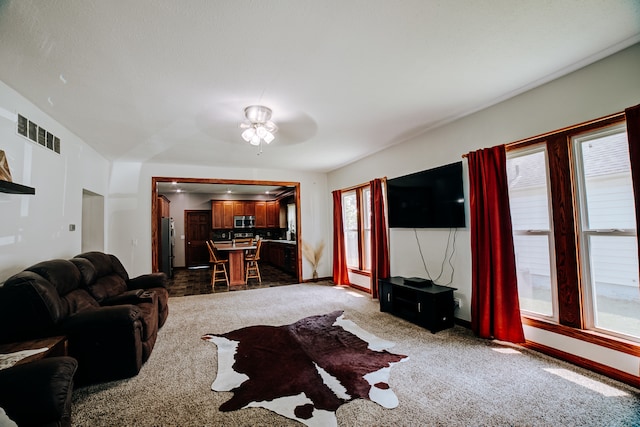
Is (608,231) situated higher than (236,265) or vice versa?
(608,231)

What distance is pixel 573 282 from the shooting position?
2537 millimetres

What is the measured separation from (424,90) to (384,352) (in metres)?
2.78

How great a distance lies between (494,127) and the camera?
10.4ft

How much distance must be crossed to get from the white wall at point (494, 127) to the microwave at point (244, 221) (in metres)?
6.11

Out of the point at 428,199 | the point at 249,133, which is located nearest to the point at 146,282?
the point at 249,133

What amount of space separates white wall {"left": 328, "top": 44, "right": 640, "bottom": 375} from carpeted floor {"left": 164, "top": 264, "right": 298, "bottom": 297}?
332 cm

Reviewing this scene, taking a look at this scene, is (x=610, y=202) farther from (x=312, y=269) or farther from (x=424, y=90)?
(x=312, y=269)

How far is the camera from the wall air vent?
2.67 metres

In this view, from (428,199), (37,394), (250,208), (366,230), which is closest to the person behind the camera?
(37,394)

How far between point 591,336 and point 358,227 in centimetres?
391

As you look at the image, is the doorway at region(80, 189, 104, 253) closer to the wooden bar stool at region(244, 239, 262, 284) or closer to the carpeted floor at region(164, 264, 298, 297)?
the carpeted floor at region(164, 264, 298, 297)

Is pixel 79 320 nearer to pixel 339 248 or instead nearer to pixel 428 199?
pixel 428 199

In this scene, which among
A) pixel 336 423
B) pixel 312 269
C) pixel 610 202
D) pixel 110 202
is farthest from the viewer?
pixel 312 269

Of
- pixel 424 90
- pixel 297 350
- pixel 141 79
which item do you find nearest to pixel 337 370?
pixel 297 350
